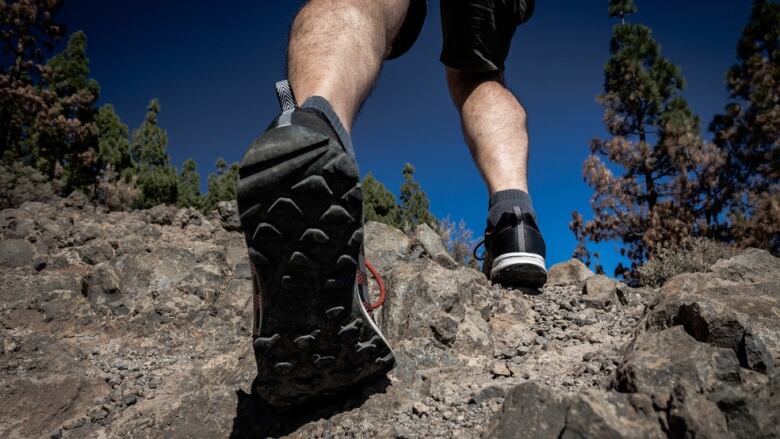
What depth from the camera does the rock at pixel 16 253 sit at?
8.52ft

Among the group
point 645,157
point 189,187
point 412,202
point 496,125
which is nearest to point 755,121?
point 645,157

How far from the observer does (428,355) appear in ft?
4.43

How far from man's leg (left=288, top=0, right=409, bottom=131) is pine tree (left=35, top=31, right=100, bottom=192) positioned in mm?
16269

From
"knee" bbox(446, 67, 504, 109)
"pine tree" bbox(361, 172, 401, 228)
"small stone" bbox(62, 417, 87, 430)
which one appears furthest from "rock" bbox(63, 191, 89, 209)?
"pine tree" bbox(361, 172, 401, 228)

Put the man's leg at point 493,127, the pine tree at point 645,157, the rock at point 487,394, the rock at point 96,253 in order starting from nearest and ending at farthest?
1. the rock at point 487,394
2. the man's leg at point 493,127
3. the rock at point 96,253
4. the pine tree at point 645,157

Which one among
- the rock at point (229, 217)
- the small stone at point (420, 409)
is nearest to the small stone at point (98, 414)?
the small stone at point (420, 409)

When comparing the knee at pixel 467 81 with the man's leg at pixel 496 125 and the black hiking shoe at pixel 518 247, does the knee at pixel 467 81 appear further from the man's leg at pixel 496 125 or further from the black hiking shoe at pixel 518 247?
the black hiking shoe at pixel 518 247

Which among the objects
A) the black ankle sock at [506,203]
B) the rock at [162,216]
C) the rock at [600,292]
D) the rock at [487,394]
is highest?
the rock at [162,216]

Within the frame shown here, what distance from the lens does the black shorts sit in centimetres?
191

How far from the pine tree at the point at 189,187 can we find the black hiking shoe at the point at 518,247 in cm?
1461

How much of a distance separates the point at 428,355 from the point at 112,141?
17.3m

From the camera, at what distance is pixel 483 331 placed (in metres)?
1.49

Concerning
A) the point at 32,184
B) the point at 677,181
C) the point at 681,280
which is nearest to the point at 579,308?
the point at 681,280

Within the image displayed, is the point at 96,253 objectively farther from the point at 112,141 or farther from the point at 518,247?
the point at 112,141
